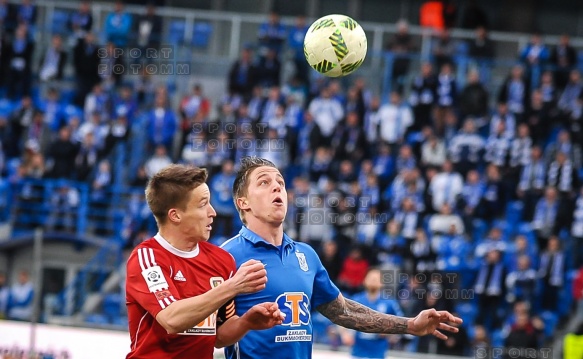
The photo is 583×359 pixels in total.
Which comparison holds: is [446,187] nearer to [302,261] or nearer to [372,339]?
A: [372,339]

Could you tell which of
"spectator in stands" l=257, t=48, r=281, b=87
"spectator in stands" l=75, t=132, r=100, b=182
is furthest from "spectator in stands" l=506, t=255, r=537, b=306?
"spectator in stands" l=75, t=132, r=100, b=182

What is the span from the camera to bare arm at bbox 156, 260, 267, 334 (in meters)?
4.90

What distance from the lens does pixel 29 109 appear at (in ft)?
68.9

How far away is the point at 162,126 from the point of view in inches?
802

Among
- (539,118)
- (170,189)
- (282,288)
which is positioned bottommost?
(282,288)

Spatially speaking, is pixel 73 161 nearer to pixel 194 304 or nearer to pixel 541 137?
pixel 541 137

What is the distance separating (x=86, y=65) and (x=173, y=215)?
55.2ft

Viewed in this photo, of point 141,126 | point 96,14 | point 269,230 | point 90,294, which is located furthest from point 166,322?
point 96,14

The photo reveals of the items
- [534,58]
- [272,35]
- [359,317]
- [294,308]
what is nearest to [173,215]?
[294,308]

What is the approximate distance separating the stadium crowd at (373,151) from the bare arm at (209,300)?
9.89m

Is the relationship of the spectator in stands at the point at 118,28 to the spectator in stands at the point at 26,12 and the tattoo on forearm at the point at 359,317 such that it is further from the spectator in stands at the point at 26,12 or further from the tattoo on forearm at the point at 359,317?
the tattoo on forearm at the point at 359,317

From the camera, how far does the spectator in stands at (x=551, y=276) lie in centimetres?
1672

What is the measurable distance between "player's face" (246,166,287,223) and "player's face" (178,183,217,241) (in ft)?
2.13

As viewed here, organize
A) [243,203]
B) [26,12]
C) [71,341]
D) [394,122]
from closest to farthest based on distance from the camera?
[243,203] → [71,341] → [394,122] → [26,12]
